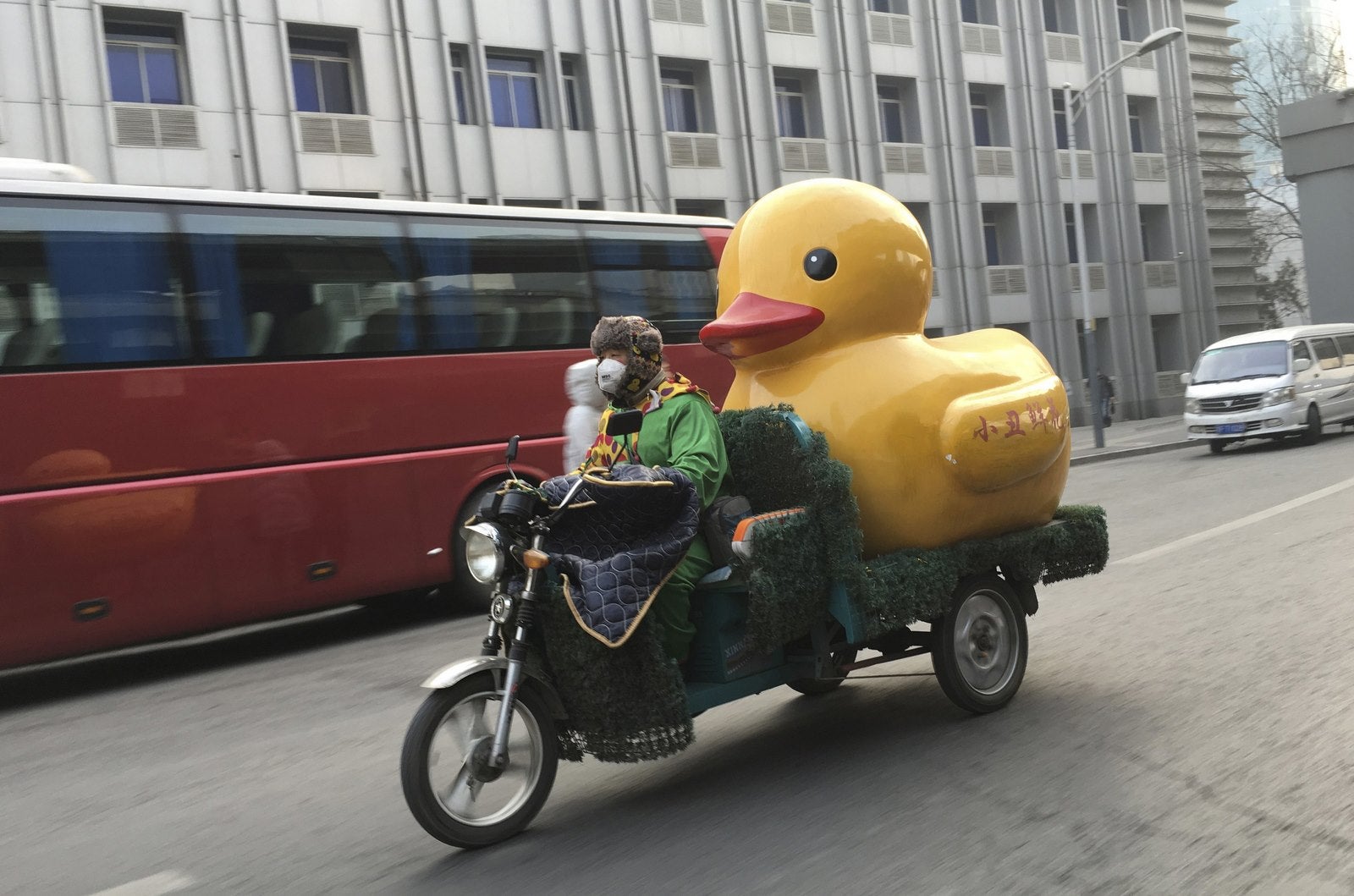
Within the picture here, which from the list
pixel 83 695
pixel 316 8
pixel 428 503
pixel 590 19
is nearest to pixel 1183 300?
pixel 590 19

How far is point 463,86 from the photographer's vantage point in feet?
86.0

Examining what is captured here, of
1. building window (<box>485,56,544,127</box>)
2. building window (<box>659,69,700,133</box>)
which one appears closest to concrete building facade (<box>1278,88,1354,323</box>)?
building window (<box>659,69,700,133</box>)

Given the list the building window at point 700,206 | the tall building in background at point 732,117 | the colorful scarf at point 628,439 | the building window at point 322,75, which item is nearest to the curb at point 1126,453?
the tall building in background at point 732,117

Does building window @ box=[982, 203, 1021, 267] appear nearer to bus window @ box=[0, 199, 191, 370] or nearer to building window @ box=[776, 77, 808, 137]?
building window @ box=[776, 77, 808, 137]

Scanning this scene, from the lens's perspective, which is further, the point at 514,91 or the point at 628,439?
the point at 514,91

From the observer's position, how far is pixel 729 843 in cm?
418

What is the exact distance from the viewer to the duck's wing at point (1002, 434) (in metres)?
5.19

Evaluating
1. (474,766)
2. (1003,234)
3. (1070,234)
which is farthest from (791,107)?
(474,766)

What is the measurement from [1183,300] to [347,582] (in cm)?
3751

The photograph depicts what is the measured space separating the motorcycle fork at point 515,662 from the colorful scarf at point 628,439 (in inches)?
22.7

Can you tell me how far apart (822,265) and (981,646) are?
1730 millimetres

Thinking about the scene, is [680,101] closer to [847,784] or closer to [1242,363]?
[1242,363]

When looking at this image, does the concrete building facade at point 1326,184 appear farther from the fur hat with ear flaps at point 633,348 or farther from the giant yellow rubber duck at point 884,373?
the fur hat with ear flaps at point 633,348

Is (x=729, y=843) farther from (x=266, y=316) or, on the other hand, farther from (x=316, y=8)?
(x=316, y=8)
